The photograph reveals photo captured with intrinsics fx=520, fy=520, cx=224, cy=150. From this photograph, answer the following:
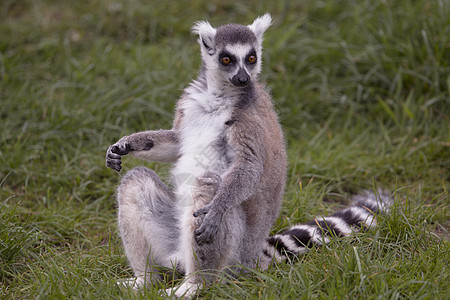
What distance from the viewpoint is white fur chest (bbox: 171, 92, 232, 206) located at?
347cm

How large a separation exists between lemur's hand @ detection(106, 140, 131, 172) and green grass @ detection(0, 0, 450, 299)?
2.31ft

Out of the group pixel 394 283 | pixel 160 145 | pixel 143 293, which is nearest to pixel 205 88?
pixel 160 145

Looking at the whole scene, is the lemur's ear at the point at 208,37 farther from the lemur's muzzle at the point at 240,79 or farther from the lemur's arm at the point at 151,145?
the lemur's arm at the point at 151,145

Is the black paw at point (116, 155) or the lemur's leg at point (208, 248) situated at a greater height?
the black paw at point (116, 155)

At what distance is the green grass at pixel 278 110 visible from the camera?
3.41 meters

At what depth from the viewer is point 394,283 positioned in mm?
3008

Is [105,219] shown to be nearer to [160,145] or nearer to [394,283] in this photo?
[160,145]

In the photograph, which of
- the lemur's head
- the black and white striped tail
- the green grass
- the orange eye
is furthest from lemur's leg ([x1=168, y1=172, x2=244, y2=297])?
the orange eye

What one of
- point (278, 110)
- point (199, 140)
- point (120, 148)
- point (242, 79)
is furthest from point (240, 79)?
point (278, 110)

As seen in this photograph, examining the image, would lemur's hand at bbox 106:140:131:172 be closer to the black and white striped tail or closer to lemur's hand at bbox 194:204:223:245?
lemur's hand at bbox 194:204:223:245

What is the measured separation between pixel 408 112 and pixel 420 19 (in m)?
1.29

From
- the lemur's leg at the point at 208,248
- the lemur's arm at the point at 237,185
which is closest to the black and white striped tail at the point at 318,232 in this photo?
the lemur's leg at the point at 208,248

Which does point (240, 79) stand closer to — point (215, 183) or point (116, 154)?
point (215, 183)

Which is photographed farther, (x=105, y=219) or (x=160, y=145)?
(x=105, y=219)
